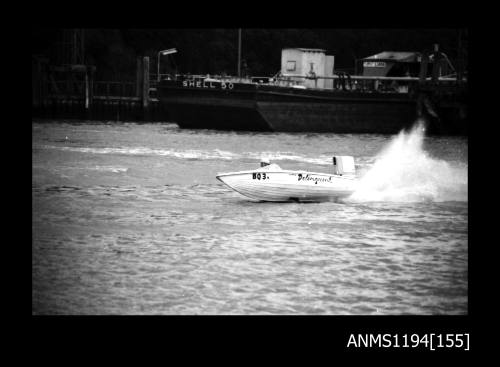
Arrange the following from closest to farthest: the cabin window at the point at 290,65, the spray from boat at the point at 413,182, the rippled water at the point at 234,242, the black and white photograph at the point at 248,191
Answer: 1. the rippled water at the point at 234,242
2. the black and white photograph at the point at 248,191
3. the spray from boat at the point at 413,182
4. the cabin window at the point at 290,65

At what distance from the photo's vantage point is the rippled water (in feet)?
65.1

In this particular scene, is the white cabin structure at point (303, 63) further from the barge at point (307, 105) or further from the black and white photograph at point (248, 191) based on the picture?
the barge at point (307, 105)

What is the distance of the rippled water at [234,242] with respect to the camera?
781 inches

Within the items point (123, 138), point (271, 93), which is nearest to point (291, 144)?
point (271, 93)

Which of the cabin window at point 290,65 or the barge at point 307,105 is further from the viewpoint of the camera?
the cabin window at point 290,65

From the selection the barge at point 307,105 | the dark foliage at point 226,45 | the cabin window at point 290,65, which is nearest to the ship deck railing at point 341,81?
the barge at point 307,105

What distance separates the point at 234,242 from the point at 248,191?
666 centimetres

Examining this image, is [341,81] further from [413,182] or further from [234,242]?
[234,242]

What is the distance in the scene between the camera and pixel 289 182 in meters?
32.9

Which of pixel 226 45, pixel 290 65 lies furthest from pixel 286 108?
pixel 226 45

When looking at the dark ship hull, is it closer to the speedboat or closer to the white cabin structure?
the white cabin structure

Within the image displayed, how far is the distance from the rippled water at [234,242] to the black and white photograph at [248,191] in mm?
85
